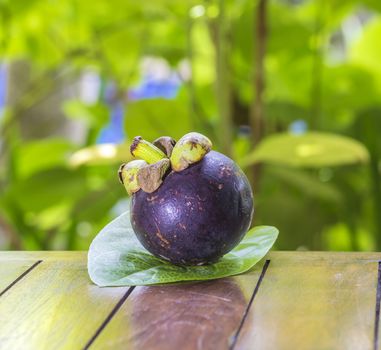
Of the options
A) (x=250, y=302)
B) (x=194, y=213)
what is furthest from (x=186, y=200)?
(x=250, y=302)

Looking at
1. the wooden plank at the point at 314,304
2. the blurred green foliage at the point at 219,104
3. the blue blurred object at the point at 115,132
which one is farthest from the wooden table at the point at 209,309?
the blue blurred object at the point at 115,132

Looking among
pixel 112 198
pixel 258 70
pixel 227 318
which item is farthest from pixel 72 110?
pixel 227 318

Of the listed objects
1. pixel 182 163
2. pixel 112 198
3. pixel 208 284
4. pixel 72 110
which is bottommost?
pixel 112 198

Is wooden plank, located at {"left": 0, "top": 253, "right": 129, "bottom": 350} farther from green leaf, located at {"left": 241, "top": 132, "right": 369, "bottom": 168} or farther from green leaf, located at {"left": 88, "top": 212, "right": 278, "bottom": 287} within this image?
green leaf, located at {"left": 241, "top": 132, "right": 369, "bottom": 168}

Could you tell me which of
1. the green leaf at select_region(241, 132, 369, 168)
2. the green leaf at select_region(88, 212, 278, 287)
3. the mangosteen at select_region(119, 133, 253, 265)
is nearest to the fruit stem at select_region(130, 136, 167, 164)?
the mangosteen at select_region(119, 133, 253, 265)

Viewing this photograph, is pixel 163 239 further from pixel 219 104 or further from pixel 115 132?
pixel 115 132

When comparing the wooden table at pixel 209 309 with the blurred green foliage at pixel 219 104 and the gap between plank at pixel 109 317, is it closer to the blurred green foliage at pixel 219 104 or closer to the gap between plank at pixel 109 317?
the gap between plank at pixel 109 317

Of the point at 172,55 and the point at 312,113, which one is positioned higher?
the point at 172,55

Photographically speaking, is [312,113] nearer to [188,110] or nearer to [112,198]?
[188,110]
